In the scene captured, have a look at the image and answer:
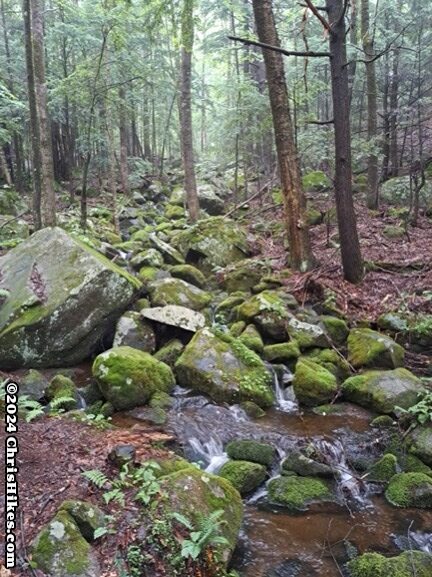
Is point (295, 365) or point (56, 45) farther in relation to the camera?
point (56, 45)

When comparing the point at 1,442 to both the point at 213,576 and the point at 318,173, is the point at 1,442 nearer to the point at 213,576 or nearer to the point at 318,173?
the point at 213,576

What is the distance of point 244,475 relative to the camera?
555cm

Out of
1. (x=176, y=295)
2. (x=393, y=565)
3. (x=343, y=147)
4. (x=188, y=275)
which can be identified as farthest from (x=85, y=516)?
(x=343, y=147)

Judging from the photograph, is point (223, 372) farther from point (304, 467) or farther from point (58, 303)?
point (58, 303)

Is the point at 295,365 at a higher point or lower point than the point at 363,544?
higher

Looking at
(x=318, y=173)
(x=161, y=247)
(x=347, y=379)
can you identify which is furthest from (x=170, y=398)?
(x=318, y=173)

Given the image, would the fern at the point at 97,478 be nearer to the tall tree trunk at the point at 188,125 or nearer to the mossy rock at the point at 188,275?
the mossy rock at the point at 188,275

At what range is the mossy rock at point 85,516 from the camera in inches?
144

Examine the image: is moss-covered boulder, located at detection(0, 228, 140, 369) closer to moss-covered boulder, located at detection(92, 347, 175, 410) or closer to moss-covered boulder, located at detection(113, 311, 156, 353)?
moss-covered boulder, located at detection(113, 311, 156, 353)

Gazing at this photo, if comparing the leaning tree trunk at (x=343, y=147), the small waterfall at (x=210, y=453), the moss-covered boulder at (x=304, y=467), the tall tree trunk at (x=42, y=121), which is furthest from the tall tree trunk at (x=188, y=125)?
the moss-covered boulder at (x=304, y=467)

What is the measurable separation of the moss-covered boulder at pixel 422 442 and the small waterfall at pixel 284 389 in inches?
69.5

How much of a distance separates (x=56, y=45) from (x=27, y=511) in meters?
18.5

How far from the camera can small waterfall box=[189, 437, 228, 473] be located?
19.9 feet

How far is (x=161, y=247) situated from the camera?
13.2 metres
